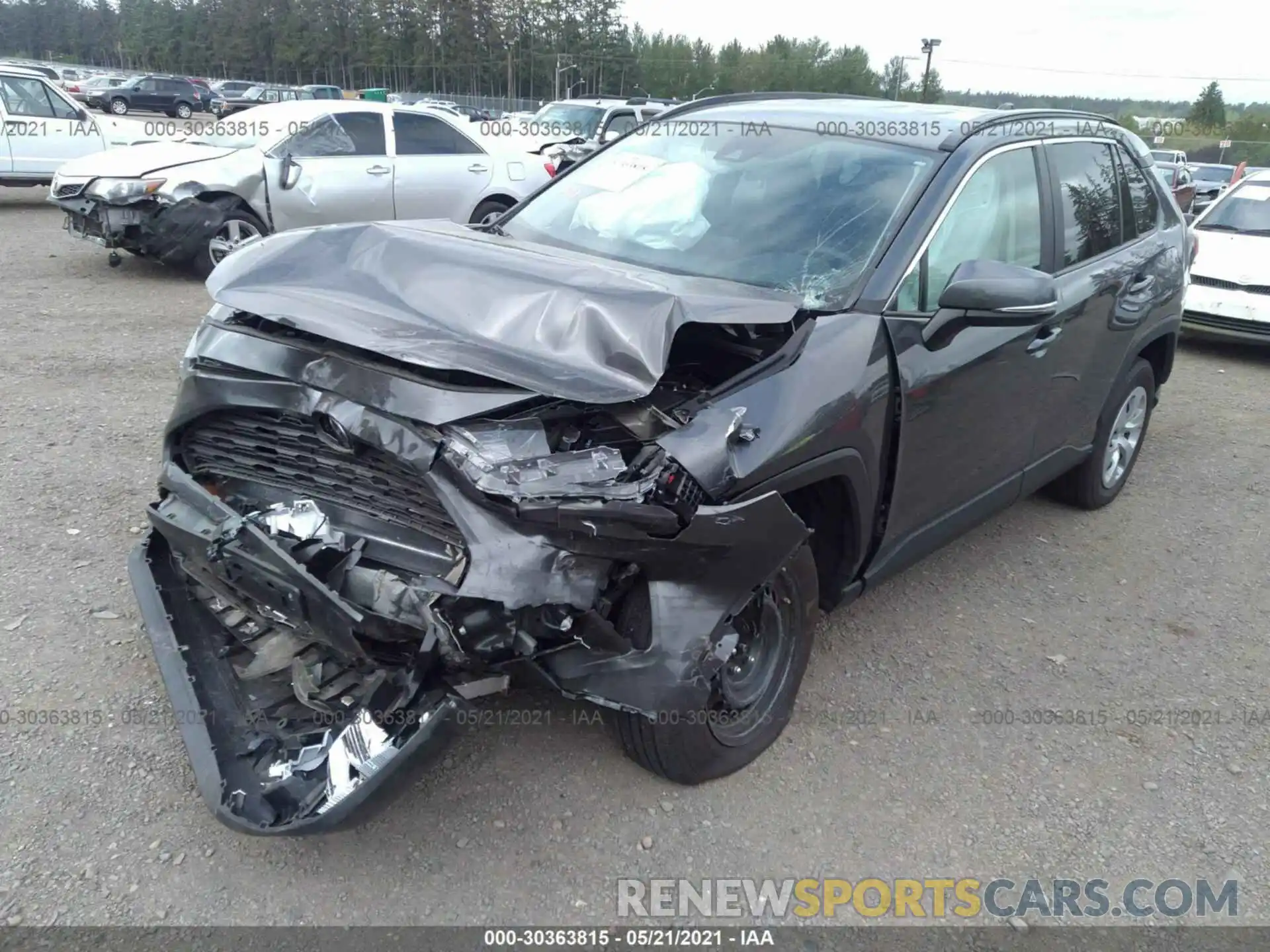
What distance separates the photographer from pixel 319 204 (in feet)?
29.4

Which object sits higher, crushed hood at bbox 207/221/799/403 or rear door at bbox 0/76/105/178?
rear door at bbox 0/76/105/178

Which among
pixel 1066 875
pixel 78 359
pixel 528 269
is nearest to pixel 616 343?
pixel 528 269

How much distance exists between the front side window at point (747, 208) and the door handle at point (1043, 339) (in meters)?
0.83

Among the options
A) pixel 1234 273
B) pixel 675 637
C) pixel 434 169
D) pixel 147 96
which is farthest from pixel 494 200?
pixel 147 96

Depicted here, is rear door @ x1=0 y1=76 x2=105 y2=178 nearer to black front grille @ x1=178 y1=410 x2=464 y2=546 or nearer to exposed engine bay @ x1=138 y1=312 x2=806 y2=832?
black front grille @ x1=178 y1=410 x2=464 y2=546

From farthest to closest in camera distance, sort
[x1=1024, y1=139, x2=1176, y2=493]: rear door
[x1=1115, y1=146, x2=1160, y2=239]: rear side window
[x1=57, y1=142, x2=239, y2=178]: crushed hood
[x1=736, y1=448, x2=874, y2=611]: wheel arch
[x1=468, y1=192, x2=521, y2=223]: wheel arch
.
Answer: [x1=468, y1=192, x2=521, y2=223]: wheel arch
[x1=57, y1=142, x2=239, y2=178]: crushed hood
[x1=1115, y1=146, x2=1160, y2=239]: rear side window
[x1=1024, y1=139, x2=1176, y2=493]: rear door
[x1=736, y1=448, x2=874, y2=611]: wheel arch

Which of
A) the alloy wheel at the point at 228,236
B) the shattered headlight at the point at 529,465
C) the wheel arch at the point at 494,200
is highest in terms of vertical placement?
the wheel arch at the point at 494,200

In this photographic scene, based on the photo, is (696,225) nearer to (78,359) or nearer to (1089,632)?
(1089,632)

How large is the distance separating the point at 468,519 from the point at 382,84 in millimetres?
81907

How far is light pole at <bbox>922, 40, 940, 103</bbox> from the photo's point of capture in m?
49.8

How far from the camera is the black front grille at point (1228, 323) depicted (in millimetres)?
8367

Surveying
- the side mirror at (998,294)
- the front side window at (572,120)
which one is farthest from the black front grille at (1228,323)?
the front side window at (572,120)

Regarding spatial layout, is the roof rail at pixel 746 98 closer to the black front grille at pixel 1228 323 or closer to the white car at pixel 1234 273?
the white car at pixel 1234 273

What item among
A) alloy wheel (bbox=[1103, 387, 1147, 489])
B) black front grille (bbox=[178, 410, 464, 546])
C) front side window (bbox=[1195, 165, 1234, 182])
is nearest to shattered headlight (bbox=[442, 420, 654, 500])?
black front grille (bbox=[178, 410, 464, 546])
